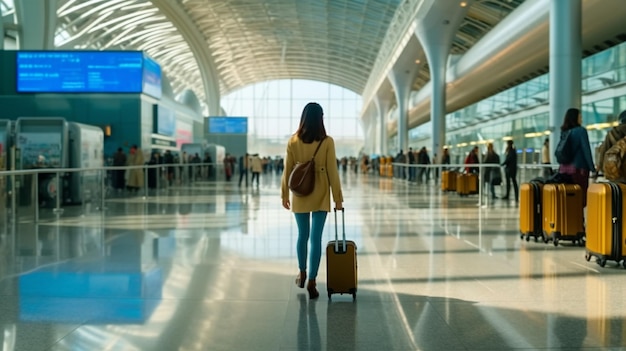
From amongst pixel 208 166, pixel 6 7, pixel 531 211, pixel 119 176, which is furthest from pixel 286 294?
pixel 6 7

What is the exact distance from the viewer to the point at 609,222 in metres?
6.63

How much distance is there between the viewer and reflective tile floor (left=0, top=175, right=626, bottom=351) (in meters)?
4.07

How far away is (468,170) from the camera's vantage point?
20.2m

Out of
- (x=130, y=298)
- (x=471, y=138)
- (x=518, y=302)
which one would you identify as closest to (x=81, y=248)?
(x=130, y=298)

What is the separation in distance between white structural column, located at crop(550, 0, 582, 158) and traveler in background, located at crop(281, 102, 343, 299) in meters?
9.66

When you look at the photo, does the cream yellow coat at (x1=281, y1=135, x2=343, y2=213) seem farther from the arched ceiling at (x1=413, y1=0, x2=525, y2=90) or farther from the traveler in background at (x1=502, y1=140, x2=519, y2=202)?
the arched ceiling at (x1=413, y1=0, x2=525, y2=90)

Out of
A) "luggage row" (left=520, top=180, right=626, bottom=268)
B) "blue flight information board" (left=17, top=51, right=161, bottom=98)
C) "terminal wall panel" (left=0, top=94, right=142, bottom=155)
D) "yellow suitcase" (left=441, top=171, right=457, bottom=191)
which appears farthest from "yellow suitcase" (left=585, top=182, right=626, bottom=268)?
"blue flight information board" (left=17, top=51, right=161, bottom=98)

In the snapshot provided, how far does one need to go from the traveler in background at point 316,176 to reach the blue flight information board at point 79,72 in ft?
69.2

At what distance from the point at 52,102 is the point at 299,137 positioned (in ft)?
72.3

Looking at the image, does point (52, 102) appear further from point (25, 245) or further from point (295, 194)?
point (295, 194)

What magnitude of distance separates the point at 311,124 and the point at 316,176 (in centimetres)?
42

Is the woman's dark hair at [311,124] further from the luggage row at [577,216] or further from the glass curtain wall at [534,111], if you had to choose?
the glass curtain wall at [534,111]

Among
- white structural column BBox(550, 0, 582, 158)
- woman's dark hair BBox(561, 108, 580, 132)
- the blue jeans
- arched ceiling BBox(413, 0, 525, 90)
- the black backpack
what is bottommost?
the blue jeans

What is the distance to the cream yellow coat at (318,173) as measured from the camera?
532 cm
